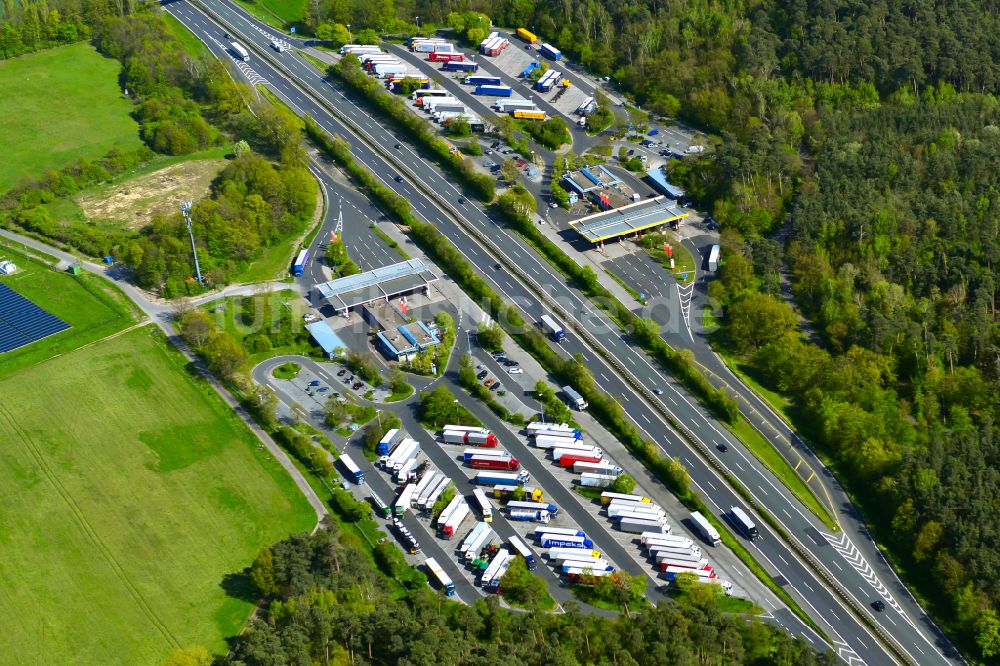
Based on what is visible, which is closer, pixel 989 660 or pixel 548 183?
pixel 989 660

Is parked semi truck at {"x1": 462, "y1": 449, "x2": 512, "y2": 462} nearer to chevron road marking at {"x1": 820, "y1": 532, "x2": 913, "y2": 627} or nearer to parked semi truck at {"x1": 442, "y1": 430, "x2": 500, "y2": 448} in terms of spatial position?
parked semi truck at {"x1": 442, "y1": 430, "x2": 500, "y2": 448}

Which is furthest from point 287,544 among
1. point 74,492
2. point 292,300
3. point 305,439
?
point 292,300

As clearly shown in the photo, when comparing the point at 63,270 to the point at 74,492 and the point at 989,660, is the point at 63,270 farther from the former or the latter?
the point at 989,660

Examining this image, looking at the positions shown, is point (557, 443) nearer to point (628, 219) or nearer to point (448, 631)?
point (448, 631)

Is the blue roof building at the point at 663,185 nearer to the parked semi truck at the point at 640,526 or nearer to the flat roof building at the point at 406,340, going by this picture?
the flat roof building at the point at 406,340

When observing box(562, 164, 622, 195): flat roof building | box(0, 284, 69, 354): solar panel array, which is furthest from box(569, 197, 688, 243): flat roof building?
box(0, 284, 69, 354): solar panel array

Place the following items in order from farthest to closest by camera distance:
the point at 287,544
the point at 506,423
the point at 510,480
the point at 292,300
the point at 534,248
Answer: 1. the point at 534,248
2. the point at 292,300
3. the point at 506,423
4. the point at 510,480
5. the point at 287,544

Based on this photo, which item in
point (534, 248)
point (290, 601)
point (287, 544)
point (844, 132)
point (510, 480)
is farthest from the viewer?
point (844, 132)
